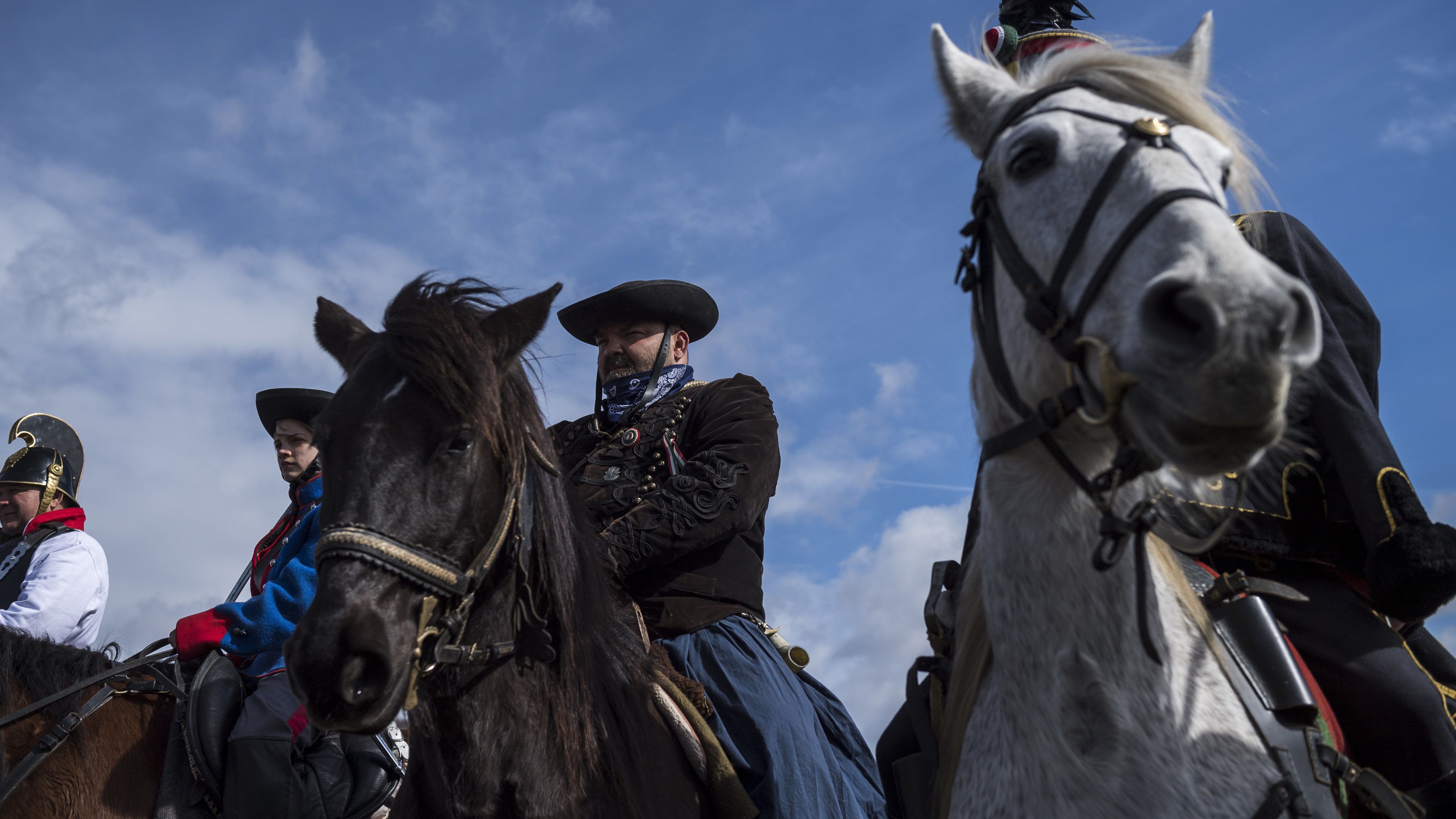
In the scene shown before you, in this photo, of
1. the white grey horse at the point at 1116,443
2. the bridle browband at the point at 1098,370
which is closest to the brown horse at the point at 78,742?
the white grey horse at the point at 1116,443

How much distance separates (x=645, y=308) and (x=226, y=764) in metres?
3.55

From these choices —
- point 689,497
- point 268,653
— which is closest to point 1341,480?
point 689,497

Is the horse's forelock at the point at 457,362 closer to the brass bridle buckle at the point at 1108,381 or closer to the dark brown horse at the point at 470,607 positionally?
the dark brown horse at the point at 470,607

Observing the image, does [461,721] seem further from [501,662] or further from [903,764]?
[903,764]

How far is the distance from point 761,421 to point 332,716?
→ 8.39ft

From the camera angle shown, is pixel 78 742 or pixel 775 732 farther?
pixel 78 742

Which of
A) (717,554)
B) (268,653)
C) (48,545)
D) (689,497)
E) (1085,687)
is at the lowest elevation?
(1085,687)

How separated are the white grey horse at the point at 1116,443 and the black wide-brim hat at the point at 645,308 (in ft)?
10.1

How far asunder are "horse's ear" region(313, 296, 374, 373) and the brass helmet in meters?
6.05

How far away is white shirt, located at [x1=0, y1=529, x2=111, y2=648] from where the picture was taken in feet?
22.3

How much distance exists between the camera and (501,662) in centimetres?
328

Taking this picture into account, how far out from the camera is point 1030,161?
95.8 inches

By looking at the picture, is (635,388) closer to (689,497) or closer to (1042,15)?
(689,497)

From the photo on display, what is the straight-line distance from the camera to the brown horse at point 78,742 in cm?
545
